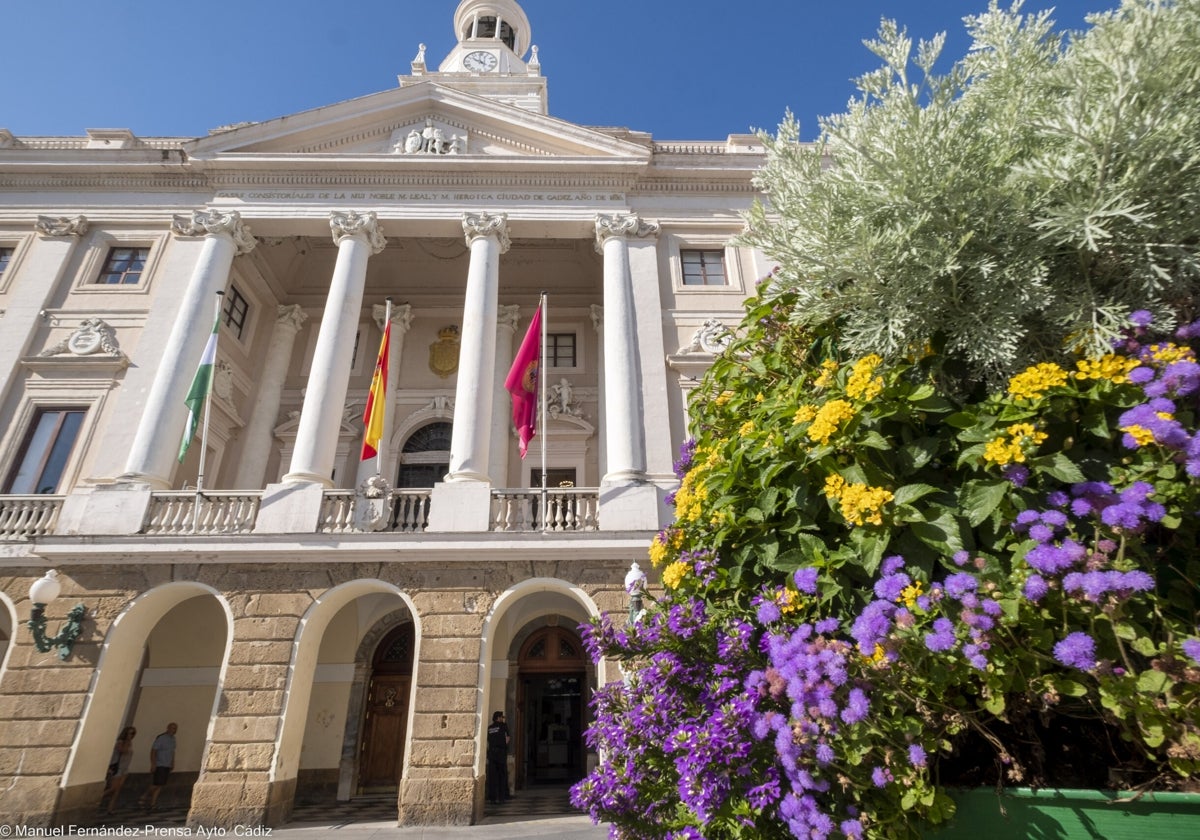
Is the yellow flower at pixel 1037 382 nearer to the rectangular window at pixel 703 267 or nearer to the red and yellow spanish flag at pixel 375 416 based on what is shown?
the red and yellow spanish flag at pixel 375 416

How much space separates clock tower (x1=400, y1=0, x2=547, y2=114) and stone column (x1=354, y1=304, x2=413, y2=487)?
8620 millimetres

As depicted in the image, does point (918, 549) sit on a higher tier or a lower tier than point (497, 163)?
lower

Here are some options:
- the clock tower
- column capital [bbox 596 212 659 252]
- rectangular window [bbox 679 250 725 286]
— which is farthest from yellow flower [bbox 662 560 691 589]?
the clock tower

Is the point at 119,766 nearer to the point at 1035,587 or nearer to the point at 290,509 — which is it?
the point at 290,509

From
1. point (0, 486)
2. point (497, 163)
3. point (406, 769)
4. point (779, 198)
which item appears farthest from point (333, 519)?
point (779, 198)

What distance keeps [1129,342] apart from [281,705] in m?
12.7

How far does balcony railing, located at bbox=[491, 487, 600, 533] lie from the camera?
12789 mm

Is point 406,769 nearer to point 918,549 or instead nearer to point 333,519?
point 333,519

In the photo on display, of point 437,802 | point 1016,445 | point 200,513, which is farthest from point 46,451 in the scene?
point 1016,445

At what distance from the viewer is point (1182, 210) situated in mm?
2939

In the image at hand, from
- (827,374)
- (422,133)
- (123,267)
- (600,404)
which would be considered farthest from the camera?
(600,404)

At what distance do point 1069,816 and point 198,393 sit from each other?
14850 millimetres

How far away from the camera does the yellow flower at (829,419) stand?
3111 millimetres

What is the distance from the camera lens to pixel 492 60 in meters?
27.4
